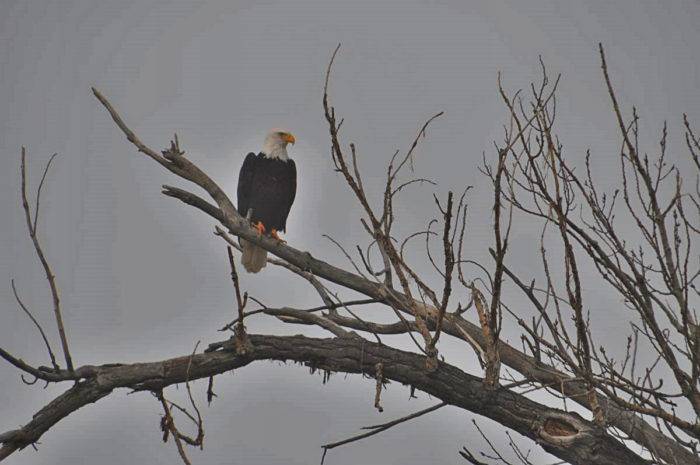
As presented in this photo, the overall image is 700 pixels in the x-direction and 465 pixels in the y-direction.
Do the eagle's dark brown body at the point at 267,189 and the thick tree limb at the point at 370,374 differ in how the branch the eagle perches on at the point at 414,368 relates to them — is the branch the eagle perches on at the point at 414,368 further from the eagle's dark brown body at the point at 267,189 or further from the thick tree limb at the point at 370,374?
the eagle's dark brown body at the point at 267,189

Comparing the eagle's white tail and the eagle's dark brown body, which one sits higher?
the eagle's dark brown body

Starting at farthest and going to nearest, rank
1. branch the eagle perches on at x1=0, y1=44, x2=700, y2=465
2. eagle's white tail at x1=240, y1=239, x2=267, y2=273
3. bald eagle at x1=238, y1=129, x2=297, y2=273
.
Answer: bald eagle at x1=238, y1=129, x2=297, y2=273
eagle's white tail at x1=240, y1=239, x2=267, y2=273
branch the eagle perches on at x1=0, y1=44, x2=700, y2=465

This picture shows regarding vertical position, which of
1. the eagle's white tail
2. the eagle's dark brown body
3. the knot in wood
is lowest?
the knot in wood

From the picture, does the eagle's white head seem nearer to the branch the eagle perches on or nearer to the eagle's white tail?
the eagle's white tail

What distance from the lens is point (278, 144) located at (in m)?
7.48

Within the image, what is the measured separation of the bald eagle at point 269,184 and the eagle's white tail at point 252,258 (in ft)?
2.14

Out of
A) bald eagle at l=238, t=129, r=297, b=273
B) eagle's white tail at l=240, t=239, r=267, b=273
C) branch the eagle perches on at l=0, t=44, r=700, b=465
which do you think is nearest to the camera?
branch the eagle perches on at l=0, t=44, r=700, b=465

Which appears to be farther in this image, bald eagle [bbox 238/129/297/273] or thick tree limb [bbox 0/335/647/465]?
bald eagle [bbox 238/129/297/273]

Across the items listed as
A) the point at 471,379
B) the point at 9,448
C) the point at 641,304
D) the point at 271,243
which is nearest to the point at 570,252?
the point at 641,304

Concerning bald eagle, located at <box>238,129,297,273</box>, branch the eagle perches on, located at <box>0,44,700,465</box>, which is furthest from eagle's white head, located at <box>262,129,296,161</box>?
branch the eagle perches on, located at <box>0,44,700,465</box>

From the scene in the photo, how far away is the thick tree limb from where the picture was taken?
10.2 feet

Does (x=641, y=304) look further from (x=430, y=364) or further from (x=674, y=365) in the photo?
(x=430, y=364)

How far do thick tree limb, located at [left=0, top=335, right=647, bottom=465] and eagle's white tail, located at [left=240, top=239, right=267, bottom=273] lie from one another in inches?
118

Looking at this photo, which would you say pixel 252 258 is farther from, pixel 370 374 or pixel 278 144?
pixel 370 374
